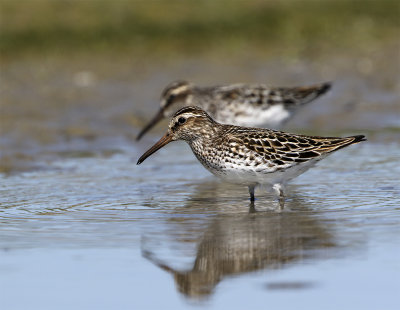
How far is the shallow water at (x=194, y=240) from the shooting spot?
7.95 meters

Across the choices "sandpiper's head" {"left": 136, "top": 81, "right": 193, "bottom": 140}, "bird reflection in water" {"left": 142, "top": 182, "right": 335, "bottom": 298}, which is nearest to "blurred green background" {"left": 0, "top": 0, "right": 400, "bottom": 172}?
"sandpiper's head" {"left": 136, "top": 81, "right": 193, "bottom": 140}

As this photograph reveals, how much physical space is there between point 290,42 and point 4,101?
7947mm

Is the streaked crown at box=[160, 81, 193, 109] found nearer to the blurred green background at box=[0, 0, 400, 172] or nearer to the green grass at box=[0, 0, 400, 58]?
the blurred green background at box=[0, 0, 400, 172]

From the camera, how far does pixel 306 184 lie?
13234 mm

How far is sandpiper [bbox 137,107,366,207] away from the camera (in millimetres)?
11617

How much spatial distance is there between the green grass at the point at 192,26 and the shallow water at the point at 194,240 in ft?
23.9

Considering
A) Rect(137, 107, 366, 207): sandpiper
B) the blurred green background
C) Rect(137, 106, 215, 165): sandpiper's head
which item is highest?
the blurred green background

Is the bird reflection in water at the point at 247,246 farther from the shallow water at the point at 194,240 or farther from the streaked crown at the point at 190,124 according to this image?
the streaked crown at the point at 190,124

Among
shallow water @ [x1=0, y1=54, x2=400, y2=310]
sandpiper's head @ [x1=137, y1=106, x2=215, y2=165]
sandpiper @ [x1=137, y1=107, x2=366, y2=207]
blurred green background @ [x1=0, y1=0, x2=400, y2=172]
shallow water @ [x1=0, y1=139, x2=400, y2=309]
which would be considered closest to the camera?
shallow water @ [x1=0, y1=139, x2=400, y2=309]

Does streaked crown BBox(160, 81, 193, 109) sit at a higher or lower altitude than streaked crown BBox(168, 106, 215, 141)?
higher

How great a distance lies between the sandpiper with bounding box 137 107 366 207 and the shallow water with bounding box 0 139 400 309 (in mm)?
401

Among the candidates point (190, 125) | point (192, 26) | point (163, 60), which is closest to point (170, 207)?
point (190, 125)

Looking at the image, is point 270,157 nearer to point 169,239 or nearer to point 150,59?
point 169,239

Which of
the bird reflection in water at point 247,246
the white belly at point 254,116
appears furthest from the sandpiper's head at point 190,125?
the white belly at point 254,116
